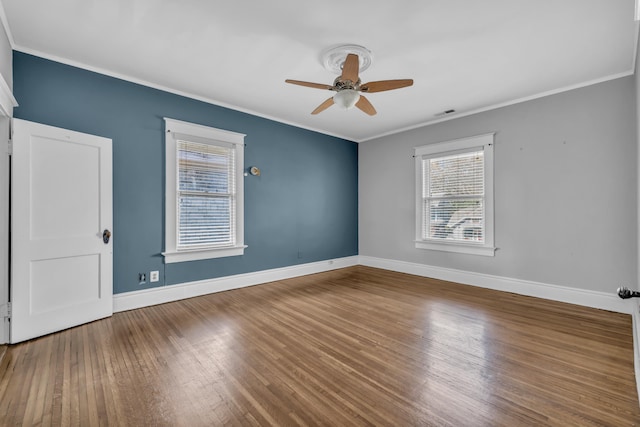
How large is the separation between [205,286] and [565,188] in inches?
198

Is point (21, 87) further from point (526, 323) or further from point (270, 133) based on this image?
point (526, 323)

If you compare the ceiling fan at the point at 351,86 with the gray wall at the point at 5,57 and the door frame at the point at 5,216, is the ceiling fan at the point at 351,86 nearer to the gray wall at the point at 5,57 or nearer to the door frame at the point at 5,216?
the gray wall at the point at 5,57

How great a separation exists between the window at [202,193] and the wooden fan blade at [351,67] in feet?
7.44

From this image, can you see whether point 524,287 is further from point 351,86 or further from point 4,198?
point 4,198

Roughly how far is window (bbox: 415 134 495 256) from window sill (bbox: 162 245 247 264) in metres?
3.23

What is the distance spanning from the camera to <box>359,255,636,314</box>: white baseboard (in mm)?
3332

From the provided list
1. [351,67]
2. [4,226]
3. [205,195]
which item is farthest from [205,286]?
[351,67]

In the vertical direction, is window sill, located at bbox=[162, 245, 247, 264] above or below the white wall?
below

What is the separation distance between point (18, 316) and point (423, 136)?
5.76 meters

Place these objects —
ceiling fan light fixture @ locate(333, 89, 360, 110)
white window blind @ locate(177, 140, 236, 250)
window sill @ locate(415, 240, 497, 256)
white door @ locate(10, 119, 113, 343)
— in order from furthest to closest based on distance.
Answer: window sill @ locate(415, 240, 497, 256) → white window blind @ locate(177, 140, 236, 250) → ceiling fan light fixture @ locate(333, 89, 360, 110) → white door @ locate(10, 119, 113, 343)

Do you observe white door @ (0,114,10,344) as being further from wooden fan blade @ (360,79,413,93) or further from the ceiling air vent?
the ceiling air vent

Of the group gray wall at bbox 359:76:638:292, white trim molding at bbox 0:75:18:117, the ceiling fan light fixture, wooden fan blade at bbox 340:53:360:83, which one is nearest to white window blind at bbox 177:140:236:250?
white trim molding at bbox 0:75:18:117

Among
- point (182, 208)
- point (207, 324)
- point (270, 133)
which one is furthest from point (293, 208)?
point (207, 324)

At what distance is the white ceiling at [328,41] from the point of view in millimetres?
2234
